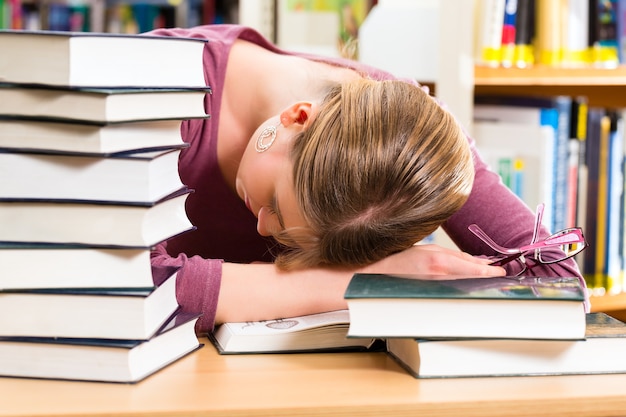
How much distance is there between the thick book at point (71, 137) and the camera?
674 millimetres

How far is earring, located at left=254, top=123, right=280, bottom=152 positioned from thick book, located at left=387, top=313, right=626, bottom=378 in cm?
31

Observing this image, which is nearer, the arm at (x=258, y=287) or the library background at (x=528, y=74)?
the arm at (x=258, y=287)

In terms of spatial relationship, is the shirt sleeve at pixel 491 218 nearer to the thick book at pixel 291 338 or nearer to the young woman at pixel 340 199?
the young woman at pixel 340 199

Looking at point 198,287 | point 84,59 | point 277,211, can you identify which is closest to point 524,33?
point 277,211

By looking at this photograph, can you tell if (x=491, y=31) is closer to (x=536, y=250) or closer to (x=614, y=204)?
(x=614, y=204)

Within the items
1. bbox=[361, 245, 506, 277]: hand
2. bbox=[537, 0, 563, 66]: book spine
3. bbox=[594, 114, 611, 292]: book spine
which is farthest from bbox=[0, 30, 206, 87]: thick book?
bbox=[594, 114, 611, 292]: book spine

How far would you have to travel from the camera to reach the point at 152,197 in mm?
691

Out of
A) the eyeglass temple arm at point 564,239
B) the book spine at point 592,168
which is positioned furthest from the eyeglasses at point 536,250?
the book spine at point 592,168

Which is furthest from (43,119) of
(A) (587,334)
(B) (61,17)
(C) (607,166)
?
(B) (61,17)

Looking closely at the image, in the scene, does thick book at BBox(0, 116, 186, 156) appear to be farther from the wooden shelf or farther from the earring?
the wooden shelf

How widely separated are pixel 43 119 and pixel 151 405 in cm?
25

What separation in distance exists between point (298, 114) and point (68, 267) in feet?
1.10

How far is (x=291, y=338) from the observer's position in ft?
2.54

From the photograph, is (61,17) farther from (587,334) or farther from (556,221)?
(587,334)
